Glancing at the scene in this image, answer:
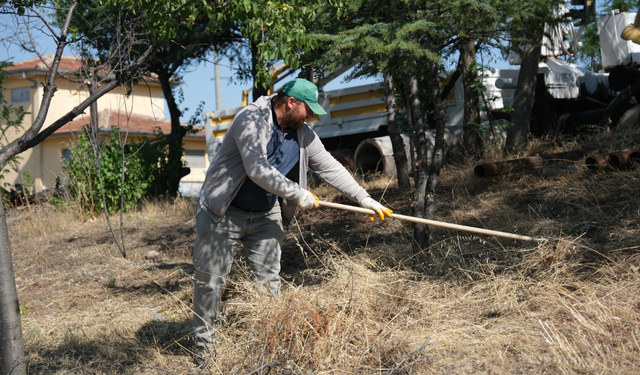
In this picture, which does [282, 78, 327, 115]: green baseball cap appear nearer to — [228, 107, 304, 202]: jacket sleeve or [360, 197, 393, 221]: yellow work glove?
[228, 107, 304, 202]: jacket sleeve

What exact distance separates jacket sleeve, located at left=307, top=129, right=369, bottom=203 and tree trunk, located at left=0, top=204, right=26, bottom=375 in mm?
1998

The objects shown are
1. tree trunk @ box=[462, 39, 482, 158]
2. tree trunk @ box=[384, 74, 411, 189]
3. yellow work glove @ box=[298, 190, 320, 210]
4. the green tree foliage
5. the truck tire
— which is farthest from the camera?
the green tree foliage

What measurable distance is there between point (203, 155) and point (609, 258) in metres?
24.5

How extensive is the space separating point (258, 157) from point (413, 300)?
161 cm

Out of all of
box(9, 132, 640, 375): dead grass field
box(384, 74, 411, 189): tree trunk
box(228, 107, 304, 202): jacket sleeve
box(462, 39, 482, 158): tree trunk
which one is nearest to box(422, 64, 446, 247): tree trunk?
box(9, 132, 640, 375): dead grass field

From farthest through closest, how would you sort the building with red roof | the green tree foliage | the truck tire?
the building with red roof < the green tree foliage < the truck tire

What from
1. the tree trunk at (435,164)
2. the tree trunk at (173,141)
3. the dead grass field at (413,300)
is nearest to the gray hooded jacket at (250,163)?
the dead grass field at (413,300)

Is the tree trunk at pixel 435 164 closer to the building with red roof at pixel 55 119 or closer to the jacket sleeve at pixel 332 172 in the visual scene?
the jacket sleeve at pixel 332 172

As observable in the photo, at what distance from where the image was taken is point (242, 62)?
490 inches

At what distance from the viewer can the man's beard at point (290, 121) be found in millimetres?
3848

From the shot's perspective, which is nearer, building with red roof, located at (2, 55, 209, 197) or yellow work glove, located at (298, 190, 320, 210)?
yellow work glove, located at (298, 190, 320, 210)

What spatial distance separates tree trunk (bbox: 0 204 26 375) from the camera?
3328mm

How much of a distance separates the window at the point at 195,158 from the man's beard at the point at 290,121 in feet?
77.7

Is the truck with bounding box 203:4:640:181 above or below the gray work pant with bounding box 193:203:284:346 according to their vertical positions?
above
